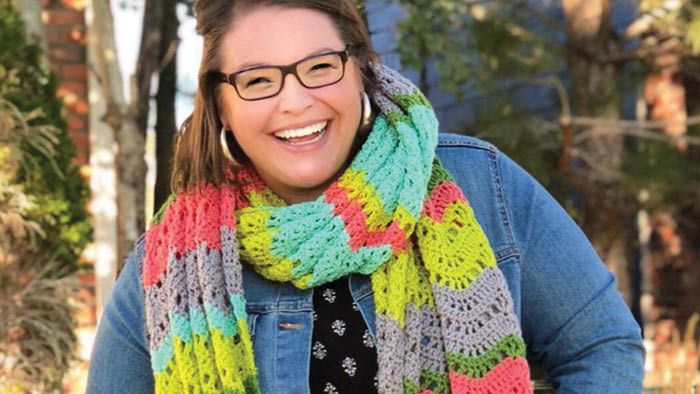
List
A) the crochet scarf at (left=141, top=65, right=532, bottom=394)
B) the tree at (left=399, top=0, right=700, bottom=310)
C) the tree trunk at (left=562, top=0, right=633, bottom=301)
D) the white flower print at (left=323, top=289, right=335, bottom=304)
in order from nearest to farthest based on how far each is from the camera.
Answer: the crochet scarf at (left=141, top=65, right=532, bottom=394)
the white flower print at (left=323, top=289, right=335, bottom=304)
the tree at (left=399, top=0, right=700, bottom=310)
the tree trunk at (left=562, top=0, right=633, bottom=301)

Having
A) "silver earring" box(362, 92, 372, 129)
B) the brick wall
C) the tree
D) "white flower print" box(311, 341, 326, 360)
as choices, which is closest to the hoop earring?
"silver earring" box(362, 92, 372, 129)

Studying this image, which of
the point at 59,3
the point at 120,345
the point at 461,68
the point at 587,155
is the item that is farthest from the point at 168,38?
the point at 120,345

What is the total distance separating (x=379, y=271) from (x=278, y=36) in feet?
1.50

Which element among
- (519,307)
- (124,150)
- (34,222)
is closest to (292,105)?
(519,307)

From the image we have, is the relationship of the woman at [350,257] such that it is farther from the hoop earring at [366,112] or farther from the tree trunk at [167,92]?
A: the tree trunk at [167,92]

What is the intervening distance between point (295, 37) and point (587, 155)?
3929 mm

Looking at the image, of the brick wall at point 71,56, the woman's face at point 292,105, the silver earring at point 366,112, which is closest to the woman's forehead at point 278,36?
the woman's face at point 292,105

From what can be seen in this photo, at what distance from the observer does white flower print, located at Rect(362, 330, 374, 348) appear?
6.10ft

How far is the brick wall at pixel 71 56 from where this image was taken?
529 cm

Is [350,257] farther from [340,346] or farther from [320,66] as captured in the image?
[320,66]

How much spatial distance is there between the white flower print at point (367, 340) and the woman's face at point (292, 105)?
29 centimetres

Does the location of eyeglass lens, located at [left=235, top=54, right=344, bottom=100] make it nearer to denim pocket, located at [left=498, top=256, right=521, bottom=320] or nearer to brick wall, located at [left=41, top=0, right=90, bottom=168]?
denim pocket, located at [left=498, top=256, right=521, bottom=320]

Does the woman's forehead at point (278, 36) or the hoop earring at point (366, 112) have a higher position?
the woman's forehead at point (278, 36)

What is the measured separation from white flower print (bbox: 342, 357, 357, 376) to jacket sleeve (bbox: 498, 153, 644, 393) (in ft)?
1.08
